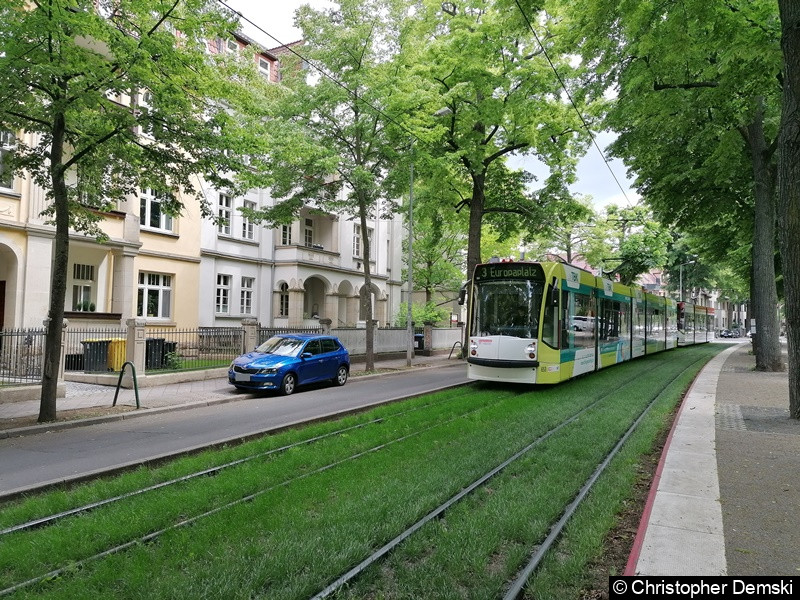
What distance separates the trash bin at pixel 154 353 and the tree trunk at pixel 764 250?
1952 cm

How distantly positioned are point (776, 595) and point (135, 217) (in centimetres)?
2310

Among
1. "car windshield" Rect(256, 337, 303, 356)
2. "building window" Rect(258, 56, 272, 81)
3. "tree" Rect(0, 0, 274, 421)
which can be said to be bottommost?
"car windshield" Rect(256, 337, 303, 356)

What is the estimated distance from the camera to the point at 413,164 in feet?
63.0

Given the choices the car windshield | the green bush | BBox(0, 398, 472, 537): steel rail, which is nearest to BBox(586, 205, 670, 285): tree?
the green bush

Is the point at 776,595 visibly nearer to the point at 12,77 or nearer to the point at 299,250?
the point at 12,77

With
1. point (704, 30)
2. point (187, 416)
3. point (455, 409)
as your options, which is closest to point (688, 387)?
point (455, 409)

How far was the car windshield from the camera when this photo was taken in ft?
49.5

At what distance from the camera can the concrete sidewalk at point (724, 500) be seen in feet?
12.4

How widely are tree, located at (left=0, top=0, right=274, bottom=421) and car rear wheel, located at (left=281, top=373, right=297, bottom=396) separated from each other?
5.24 m

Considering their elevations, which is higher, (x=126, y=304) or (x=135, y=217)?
(x=135, y=217)

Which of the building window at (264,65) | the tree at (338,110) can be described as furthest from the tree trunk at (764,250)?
the building window at (264,65)

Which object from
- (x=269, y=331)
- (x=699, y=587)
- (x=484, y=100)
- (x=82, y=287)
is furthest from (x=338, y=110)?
(x=699, y=587)

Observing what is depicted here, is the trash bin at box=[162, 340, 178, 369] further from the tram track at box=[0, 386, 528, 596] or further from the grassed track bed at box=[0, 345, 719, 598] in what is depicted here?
the tram track at box=[0, 386, 528, 596]

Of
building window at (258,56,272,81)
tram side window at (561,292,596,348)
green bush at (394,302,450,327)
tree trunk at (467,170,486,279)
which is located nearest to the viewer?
tram side window at (561,292,596,348)
